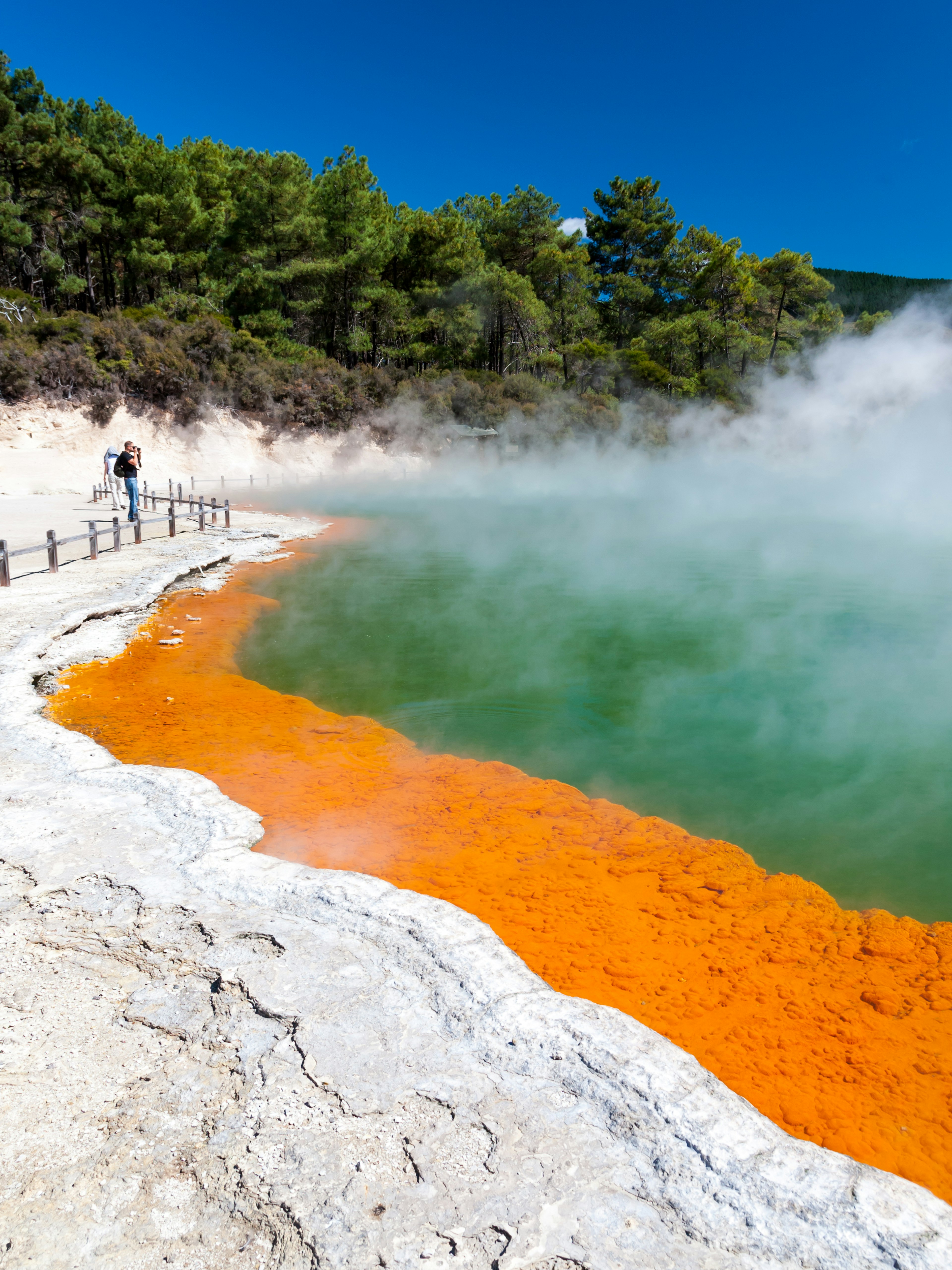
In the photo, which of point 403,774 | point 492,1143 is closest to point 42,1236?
point 492,1143

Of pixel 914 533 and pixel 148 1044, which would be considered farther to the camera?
pixel 914 533

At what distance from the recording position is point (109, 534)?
1418 cm

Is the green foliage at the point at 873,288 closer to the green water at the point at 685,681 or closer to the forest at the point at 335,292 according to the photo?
the forest at the point at 335,292

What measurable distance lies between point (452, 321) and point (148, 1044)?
37.4 meters

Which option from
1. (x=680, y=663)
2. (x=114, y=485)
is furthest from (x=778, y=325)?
(x=680, y=663)

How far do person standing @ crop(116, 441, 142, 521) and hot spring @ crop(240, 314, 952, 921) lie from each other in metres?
3.51

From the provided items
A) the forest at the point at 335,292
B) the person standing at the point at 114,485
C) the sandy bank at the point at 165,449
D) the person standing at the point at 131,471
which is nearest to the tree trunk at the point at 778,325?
the forest at the point at 335,292

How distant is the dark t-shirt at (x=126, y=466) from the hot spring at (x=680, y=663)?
375 cm

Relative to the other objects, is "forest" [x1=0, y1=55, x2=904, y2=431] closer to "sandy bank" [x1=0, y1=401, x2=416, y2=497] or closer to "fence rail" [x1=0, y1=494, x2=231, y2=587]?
"sandy bank" [x1=0, y1=401, x2=416, y2=497]

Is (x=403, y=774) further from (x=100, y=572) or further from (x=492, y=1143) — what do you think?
(x=100, y=572)

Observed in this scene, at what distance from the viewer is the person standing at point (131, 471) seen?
1427 cm

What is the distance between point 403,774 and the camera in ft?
18.5

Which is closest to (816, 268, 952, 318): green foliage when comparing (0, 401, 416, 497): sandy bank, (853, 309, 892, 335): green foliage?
(853, 309, 892, 335): green foliage

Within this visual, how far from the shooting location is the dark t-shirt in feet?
46.8
